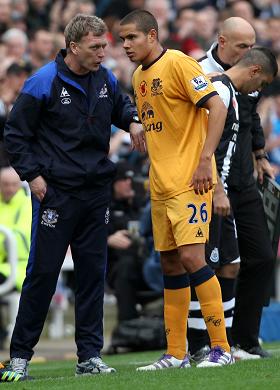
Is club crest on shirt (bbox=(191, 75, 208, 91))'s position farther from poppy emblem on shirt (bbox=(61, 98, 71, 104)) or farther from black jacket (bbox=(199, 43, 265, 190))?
black jacket (bbox=(199, 43, 265, 190))

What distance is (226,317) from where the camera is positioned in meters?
9.41

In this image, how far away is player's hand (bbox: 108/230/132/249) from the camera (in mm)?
13344

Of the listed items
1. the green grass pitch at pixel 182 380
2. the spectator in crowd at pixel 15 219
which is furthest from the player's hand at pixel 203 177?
the spectator in crowd at pixel 15 219

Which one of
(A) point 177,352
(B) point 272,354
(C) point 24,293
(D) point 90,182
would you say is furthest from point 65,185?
(B) point 272,354

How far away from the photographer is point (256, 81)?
9.20m

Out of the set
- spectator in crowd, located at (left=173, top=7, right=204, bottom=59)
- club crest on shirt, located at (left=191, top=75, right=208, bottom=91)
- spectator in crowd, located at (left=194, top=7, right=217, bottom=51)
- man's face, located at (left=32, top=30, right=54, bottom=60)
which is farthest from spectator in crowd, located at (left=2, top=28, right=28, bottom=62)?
club crest on shirt, located at (left=191, top=75, right=208, bottom=91)

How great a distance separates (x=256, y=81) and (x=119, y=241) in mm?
4469

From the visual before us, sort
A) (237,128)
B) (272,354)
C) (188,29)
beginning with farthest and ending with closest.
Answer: (188,29) < (272,354) < (237,128)

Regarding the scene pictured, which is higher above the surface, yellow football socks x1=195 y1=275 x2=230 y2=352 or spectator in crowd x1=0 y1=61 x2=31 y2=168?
spectator in crowd x1=0 y1=61 x2=31 y2=168

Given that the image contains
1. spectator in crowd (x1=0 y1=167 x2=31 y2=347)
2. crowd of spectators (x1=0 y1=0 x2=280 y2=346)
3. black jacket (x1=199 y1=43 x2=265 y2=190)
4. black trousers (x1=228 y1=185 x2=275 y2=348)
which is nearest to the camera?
black jacket (x1=199 y1=43 x2=265 y2=190)

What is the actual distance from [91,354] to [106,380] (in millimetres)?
835

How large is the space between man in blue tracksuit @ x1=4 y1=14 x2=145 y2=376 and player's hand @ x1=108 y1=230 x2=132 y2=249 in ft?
15.3

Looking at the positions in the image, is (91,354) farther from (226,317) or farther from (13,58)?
(13,58)

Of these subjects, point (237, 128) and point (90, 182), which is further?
point (237, 128)
